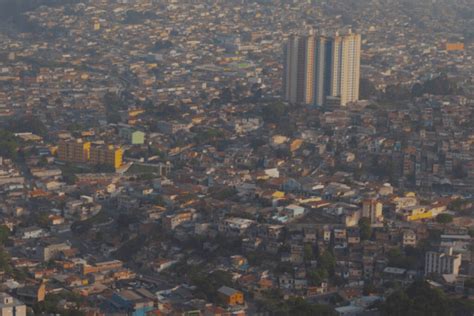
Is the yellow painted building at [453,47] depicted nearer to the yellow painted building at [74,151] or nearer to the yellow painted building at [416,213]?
the yellow painted building at [74,151]

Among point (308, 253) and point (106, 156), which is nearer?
point (308, 253)

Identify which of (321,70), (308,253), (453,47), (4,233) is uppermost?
(321,70)

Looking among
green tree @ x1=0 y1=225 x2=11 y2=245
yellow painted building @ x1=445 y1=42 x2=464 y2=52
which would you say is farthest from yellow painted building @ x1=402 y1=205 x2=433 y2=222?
yellow painted building @ x1=445 y1=42 x2=464 y2=52

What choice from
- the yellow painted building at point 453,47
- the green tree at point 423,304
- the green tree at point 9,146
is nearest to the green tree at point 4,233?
the green tree at point 9,146

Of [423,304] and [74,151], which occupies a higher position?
[423,304]

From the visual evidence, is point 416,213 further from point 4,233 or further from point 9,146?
point 9,146

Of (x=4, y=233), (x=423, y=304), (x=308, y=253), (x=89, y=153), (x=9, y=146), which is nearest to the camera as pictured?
(x=423, y=304)

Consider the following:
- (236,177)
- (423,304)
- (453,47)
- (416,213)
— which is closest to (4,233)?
(236,177)
